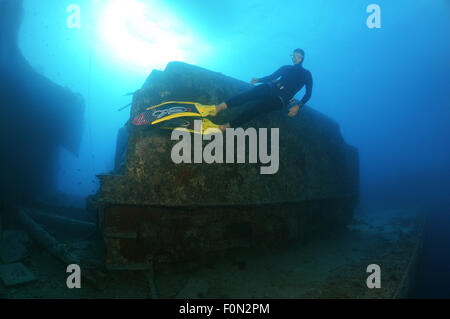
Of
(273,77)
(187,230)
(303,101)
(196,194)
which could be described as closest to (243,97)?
(273,77)

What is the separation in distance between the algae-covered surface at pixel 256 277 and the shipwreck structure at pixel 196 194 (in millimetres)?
218

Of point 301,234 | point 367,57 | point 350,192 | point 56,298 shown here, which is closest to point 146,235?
point 56,298

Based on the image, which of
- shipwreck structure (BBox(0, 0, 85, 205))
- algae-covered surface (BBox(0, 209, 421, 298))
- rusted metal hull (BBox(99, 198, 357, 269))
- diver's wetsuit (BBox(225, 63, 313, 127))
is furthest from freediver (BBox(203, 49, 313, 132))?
shipwreck structure (BBox(0, 0, 85, 205))

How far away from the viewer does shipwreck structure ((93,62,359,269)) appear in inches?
121

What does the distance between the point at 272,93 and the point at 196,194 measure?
7.47 feet

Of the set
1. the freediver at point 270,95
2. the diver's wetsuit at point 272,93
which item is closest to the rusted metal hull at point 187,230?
the freediver at point 270,95

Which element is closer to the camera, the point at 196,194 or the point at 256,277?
the point at 256,277

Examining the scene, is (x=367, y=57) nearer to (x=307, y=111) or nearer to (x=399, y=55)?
(x=399, y=55)

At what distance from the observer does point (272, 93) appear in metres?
3.89

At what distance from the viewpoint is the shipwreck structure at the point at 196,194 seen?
308 cm

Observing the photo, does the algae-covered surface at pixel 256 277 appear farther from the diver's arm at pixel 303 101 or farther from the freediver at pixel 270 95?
the diver's arm at pixel 303 101

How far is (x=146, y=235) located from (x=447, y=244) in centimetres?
1232

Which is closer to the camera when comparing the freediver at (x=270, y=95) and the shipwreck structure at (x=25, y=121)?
the freediver at (x=270, y=95)

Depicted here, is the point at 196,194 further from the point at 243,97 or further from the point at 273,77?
the point at 273,77
